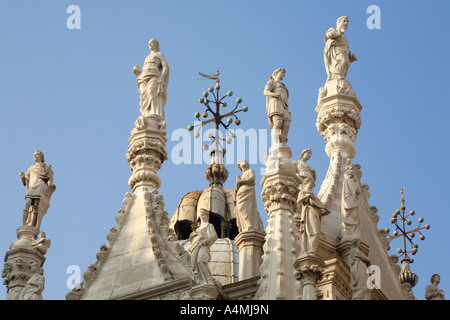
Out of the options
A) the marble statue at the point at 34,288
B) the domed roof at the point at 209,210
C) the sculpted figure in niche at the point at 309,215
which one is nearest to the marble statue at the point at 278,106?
the sculpted figure in niche at the point at 309,215

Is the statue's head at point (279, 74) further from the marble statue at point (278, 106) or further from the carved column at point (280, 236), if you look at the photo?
the carved column at point (280, 236)

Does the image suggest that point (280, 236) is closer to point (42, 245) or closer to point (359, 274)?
point (359, 274)

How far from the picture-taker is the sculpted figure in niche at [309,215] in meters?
35.4

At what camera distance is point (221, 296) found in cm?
3616

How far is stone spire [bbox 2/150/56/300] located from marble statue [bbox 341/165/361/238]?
6.91m

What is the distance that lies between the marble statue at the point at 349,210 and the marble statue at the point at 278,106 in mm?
2134

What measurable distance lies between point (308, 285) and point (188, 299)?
2784 mm

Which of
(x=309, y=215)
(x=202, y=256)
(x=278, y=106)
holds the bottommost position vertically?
(x=202, y=256)

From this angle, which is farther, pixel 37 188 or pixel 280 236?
pixel 37 188

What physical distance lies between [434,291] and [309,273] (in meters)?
6.24

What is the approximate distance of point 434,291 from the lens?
1563 inches

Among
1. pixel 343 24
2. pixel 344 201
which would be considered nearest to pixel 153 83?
pixel 343 24

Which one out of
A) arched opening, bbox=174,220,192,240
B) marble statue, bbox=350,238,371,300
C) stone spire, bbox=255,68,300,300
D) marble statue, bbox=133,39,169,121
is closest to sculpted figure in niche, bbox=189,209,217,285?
stone spire, bbox=255,68,300,300
